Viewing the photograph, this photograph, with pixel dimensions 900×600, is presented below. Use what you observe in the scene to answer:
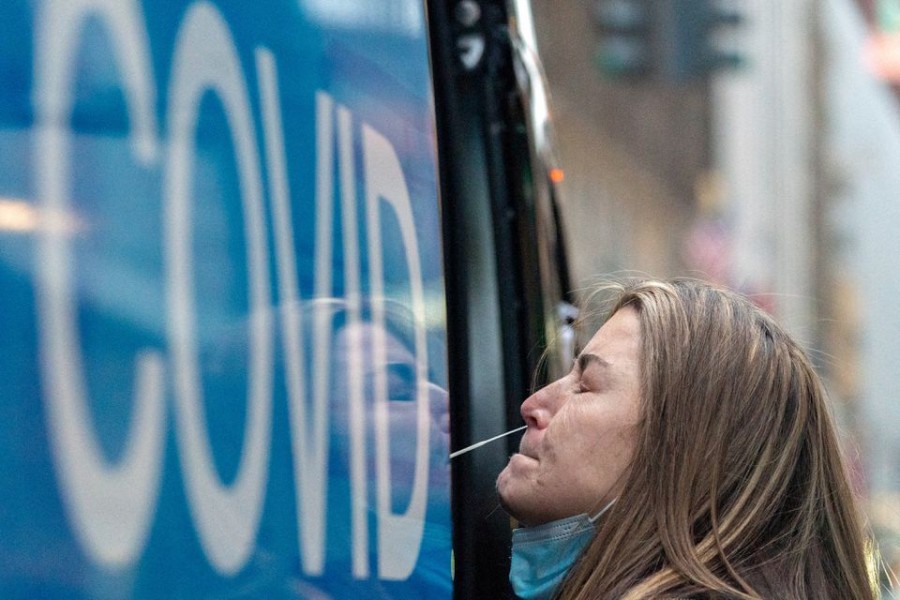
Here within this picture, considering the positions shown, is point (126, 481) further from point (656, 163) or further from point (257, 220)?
point (656, 163)

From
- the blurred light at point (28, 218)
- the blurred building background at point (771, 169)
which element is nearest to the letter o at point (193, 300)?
the blurred light at point (28, 218)

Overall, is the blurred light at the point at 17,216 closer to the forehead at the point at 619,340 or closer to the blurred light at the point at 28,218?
the blurred light at the point at 28,218

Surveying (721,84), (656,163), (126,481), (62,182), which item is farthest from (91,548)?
(721,84)

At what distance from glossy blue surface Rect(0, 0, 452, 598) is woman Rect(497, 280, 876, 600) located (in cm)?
18

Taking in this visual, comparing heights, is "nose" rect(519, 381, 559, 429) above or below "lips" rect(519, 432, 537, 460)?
above

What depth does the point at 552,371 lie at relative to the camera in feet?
8.54

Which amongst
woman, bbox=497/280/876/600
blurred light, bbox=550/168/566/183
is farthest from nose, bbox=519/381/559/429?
blurred light, bbox=550/168/566/183

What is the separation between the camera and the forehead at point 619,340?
5.68 feet

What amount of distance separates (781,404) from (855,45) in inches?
1963

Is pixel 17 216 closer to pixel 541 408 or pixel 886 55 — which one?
pixel 541 408

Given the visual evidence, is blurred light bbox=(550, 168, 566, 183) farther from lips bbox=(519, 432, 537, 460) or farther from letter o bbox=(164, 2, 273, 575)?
letter o bbox=(164, 2, 273, 575)

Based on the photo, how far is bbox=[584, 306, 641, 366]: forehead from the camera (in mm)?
1731

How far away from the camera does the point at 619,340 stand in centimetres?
175

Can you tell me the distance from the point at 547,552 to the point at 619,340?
27 cm
